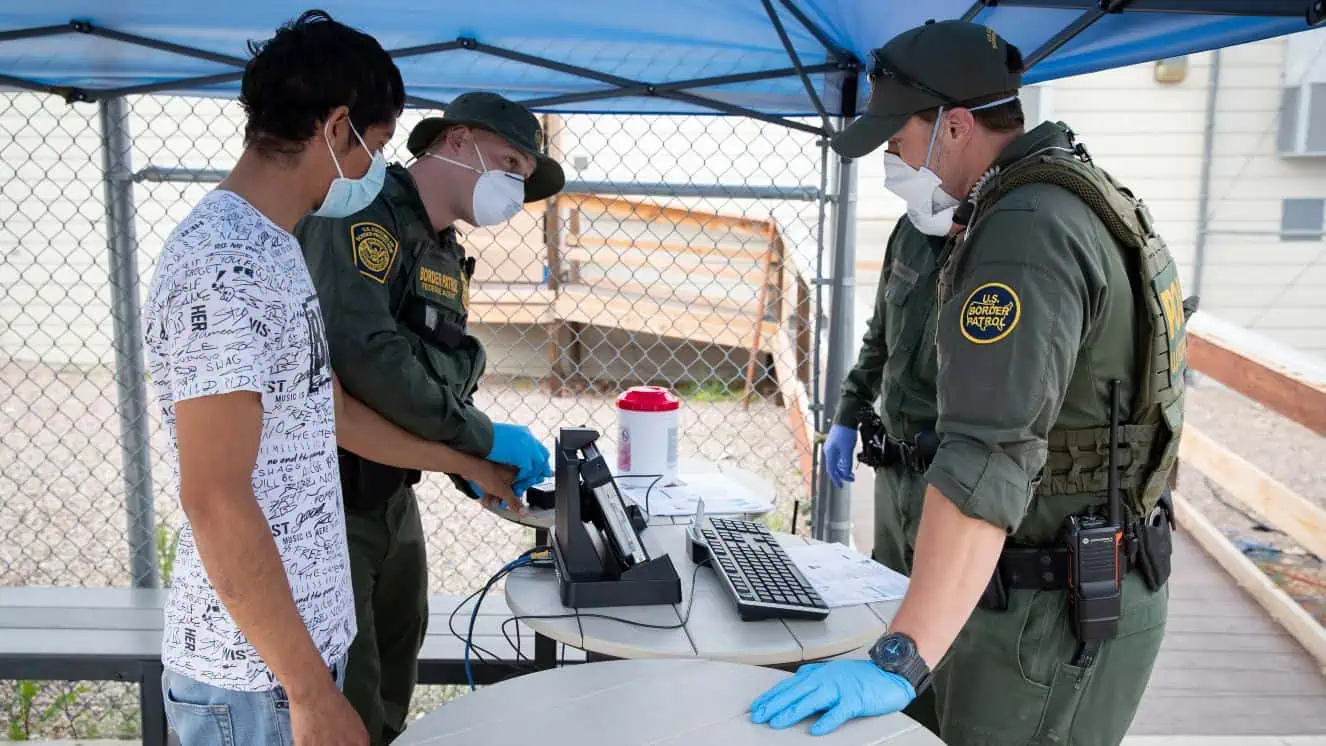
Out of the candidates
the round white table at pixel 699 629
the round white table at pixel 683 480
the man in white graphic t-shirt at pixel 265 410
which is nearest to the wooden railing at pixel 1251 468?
the round white table at pixel 683 480

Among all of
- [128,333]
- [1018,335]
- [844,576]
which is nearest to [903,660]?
[1018,335]

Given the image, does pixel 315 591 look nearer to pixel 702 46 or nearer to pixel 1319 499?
pixel 702 46

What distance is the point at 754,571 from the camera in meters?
2.04

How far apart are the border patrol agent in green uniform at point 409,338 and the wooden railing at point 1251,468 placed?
8.90 ft

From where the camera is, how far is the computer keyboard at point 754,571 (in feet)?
6.17

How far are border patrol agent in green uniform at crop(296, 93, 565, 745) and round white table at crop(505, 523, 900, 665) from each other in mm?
625

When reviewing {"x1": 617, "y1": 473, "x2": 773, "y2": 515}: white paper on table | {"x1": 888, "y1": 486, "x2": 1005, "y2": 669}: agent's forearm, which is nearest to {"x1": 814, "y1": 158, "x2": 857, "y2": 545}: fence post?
{"x1": 617, "y1": 473, "x2": 773, "y2": 515}: white paper on table

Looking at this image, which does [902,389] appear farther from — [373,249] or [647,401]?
[373,249]

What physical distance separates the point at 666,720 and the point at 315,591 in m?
0.58

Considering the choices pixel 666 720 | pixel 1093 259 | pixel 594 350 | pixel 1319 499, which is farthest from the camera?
pixel 594 350

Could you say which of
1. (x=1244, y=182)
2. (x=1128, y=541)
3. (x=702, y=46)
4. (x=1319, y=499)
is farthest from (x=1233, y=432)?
(x=1128, y=541)

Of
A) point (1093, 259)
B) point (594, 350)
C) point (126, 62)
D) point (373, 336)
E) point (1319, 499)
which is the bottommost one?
point (1319, 499)

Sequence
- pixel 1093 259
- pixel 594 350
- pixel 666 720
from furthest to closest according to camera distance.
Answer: pixel 594 350 < pixel 1093 259 < pixel 666 720

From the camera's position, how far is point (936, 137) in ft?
6.14
